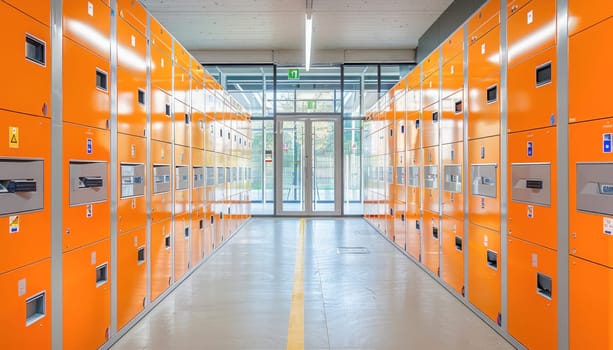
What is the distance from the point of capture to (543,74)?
2.70 metres

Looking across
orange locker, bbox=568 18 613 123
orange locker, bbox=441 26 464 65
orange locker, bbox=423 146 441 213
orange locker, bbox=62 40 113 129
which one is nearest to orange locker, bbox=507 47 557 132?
orange locker, bbox=568 18 613 123

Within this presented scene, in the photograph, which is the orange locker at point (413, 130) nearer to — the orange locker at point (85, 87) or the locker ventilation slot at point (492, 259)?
the locker ventilation slot at point (492, 259)

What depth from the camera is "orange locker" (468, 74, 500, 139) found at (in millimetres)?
3352

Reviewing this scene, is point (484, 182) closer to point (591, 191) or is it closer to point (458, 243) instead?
point (458, 243)

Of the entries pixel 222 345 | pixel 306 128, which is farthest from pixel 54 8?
pixel 306 128

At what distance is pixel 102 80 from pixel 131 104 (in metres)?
0.45

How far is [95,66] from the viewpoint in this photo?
9.31 feet

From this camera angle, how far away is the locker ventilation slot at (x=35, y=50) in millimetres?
2152

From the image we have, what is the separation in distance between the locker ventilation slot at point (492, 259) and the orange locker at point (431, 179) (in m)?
1.40

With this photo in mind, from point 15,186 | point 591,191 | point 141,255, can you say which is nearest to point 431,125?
point 591,191

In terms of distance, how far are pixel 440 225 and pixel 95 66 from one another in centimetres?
396

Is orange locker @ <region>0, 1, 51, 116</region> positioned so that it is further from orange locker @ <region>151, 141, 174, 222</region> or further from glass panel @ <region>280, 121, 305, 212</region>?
glass panel @ <region>280, 121, 305, 212</region>

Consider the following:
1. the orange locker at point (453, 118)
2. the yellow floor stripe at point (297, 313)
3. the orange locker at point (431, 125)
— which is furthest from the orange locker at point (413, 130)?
the yellow floor stripe at point (297, 313)

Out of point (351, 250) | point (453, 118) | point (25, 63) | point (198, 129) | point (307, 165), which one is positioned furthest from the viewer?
point (307, 165)
